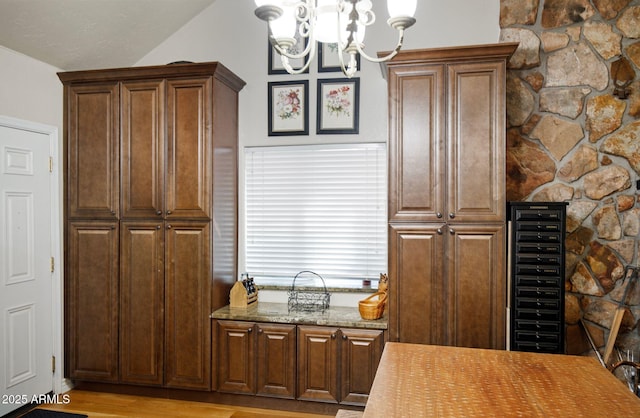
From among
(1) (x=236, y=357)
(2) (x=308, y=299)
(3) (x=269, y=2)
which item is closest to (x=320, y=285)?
(2) (x=308, y=299)

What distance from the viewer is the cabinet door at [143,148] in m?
3.38

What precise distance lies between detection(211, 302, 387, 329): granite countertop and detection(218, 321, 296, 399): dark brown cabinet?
0.05 meters

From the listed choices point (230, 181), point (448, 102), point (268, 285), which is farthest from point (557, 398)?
point (230, 181)

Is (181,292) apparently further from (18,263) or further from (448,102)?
(448,102)

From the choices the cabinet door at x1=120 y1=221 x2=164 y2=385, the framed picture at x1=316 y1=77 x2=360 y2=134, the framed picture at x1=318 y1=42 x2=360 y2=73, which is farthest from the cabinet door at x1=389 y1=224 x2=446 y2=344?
the cabinet door at x1=120 y1=221 x2=164 y2=385

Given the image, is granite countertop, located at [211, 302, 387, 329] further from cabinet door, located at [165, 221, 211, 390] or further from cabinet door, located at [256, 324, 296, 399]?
cabinet door, located at [165, 221, 211, 390]

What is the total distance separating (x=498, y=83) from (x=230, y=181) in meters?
2.14

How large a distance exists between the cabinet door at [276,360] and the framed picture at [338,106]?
1.61 m

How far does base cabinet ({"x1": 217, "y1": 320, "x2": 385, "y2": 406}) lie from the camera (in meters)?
3.10

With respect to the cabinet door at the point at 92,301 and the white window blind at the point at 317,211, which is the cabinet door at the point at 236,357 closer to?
the white window blind at the point at 317,211

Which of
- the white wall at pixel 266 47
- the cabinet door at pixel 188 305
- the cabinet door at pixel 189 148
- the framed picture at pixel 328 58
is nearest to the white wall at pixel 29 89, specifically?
the white wall at pixel 266 47

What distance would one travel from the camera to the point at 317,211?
12.1ft

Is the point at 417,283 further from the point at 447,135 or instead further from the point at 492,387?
the point at 492,387

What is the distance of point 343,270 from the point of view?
3631 millimetres
